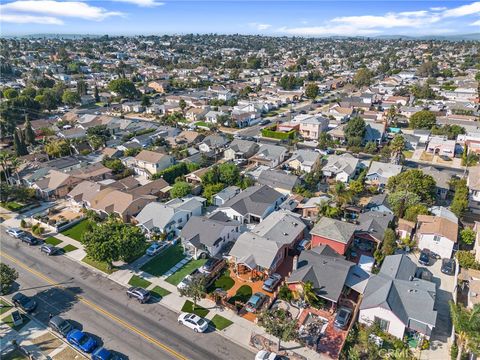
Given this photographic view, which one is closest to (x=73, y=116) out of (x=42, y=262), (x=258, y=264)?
(x=42, y=262)

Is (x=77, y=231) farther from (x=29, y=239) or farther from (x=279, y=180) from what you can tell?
(x=279, y=180)

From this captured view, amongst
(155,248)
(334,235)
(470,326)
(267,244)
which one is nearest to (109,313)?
(155,248)

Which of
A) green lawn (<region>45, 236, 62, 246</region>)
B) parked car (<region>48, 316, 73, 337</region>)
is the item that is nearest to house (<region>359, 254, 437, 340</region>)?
parked car (<region>48, 316, 73, 337</region>)

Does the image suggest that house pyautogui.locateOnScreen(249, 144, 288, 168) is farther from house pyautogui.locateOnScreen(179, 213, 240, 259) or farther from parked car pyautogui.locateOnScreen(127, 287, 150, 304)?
parked car pyautogui.locateOnScreen(127, 287, 150, 304)

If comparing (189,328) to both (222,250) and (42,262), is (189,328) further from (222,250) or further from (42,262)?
(42,262)

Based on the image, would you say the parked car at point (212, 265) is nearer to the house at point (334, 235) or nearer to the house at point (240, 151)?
the house at point (334, 235)

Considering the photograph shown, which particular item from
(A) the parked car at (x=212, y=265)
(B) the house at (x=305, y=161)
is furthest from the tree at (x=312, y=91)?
(A) the parked car at (x=212, y=265)
